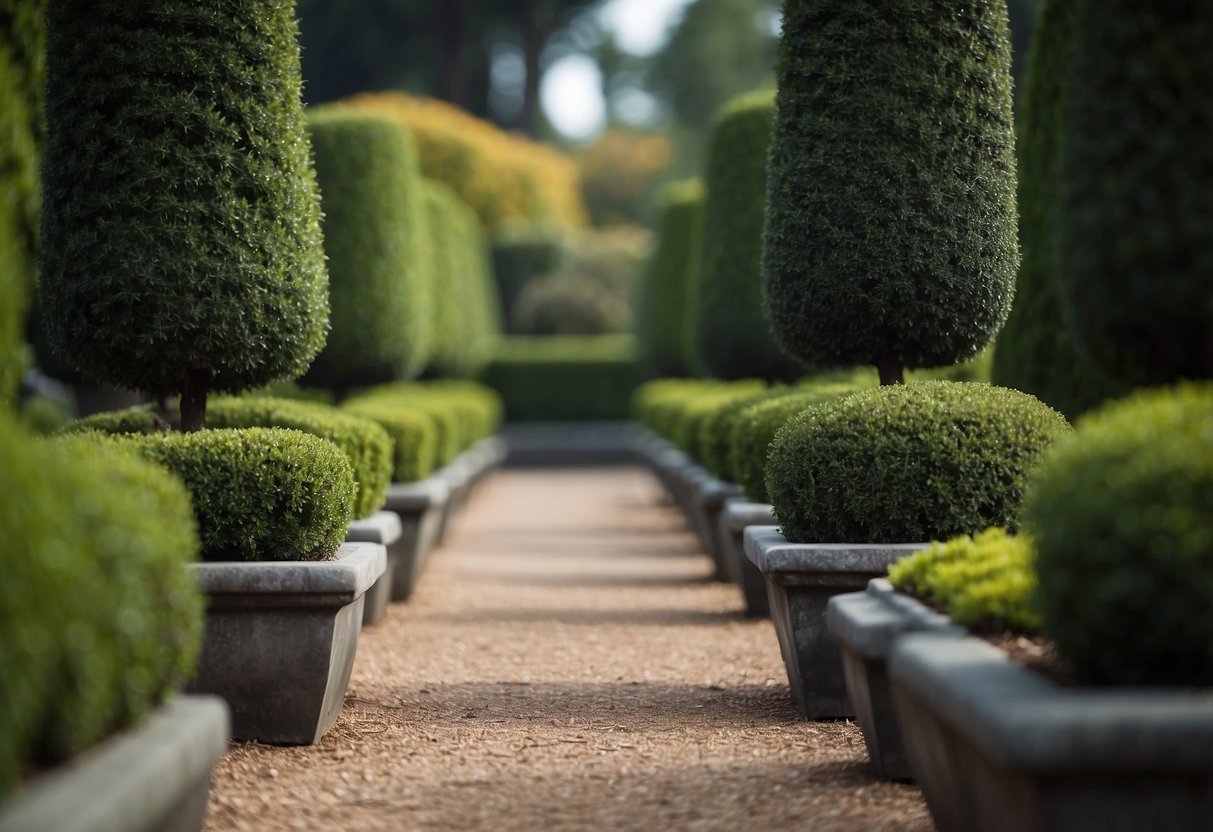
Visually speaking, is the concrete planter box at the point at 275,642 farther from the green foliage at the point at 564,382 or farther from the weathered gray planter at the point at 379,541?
the green foliage at the point at 564,382

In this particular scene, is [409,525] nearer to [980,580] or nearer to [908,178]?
[908,178]

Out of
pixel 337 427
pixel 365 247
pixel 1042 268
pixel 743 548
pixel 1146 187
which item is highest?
pixel 365 247

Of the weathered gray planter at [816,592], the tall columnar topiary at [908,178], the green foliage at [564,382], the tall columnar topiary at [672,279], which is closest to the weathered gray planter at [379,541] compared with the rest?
the weathered gray planter at [816,592]

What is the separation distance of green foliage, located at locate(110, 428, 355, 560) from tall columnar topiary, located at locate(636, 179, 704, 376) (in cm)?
1315

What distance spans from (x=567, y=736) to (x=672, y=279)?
14280mm

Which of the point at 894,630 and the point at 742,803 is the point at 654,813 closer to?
the point at 742,803

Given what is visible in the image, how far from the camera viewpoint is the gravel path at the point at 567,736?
14.1 ft

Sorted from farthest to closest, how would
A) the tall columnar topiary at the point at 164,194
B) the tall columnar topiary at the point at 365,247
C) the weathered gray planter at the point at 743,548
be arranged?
the tall columnar topiary at the point at 365,247
the weathered gray planter at the point at 743,548
the tall columnar topiary at the point at 164,194

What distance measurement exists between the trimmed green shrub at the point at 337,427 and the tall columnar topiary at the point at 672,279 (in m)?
10.9

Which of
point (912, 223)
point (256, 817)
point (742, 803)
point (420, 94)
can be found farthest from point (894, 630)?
point (420, 94)

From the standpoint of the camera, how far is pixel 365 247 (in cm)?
1133

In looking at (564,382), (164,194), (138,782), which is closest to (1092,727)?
(138,782)

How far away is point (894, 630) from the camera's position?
4.15 m

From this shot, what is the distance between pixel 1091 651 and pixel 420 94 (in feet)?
143
